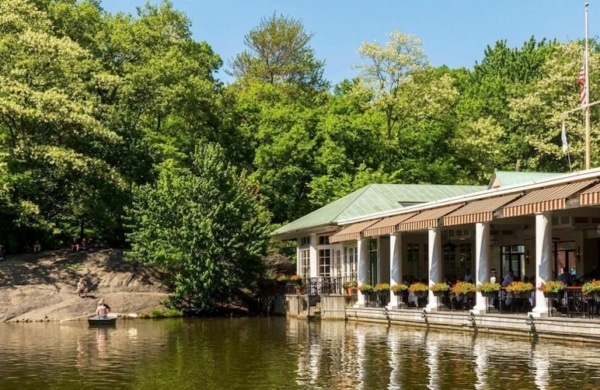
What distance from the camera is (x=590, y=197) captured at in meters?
20.5

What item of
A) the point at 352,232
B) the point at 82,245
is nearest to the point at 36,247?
the point at 82,245

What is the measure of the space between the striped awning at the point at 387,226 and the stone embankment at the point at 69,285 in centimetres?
1223

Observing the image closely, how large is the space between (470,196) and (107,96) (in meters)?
29.3

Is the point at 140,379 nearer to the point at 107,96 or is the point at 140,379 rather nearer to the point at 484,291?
the point at 484,291

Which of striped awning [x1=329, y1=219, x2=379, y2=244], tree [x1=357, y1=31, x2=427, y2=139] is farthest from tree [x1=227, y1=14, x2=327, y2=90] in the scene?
striped awning [x1=329, y1=219, x2=379, y2=244]

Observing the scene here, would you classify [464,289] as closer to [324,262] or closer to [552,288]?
[552,288]

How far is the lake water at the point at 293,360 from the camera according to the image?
1633cm

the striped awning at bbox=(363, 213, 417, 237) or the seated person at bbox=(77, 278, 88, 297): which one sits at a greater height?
the striped awning at bbox=(363, 213, 417, 237)

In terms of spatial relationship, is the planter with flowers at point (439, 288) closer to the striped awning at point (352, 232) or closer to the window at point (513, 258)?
the window at point (513, 258)

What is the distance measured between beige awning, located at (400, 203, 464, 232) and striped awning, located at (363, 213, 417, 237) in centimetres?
64

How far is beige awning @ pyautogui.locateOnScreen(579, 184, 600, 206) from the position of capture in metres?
20.3

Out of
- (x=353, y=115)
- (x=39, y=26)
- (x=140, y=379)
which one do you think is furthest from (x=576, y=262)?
(x=39, y=26)

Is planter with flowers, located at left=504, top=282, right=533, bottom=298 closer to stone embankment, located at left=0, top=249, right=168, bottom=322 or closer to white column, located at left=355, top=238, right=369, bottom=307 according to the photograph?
white column, located at left=355, top=238, right=369, bottom=307

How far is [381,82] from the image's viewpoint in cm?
5791
